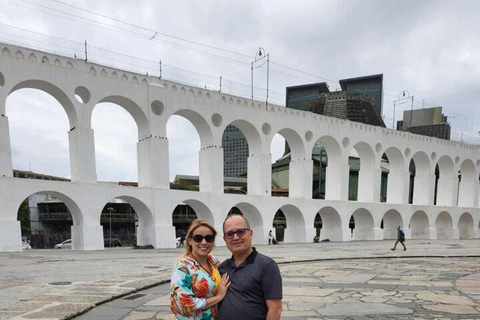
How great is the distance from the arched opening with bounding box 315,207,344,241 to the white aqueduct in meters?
0.07

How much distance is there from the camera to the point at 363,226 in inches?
1172

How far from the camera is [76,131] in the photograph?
1769 centimetres

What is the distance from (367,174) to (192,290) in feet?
96.1

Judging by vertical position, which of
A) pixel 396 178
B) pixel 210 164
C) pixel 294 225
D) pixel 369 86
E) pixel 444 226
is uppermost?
pixel 369 86

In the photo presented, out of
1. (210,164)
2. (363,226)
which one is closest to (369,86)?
(363,226)

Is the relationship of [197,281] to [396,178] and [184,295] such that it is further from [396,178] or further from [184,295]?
[396,178]

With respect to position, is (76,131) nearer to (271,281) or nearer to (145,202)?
(145,202)

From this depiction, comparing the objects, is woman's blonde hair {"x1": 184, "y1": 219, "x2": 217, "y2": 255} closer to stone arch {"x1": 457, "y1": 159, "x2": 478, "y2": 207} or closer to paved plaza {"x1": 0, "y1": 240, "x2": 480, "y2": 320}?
paved plaza {"x1": 0, "y1": 240, "x2": 480, "y2": 320}

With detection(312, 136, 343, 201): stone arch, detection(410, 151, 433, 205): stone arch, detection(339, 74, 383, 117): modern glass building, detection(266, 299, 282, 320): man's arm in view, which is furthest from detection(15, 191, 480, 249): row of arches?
detection(339, 74, 383, 117): modern glass building

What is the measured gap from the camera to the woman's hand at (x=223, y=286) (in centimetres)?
228

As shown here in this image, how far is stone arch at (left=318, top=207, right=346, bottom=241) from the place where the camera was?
27516 mm

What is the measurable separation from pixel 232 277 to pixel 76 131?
56.0ft

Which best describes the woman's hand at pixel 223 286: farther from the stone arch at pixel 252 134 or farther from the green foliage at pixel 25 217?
the green foliage at pixel 25 217

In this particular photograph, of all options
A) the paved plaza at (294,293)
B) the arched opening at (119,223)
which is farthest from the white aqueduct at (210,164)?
the arched opening at (119,223)
